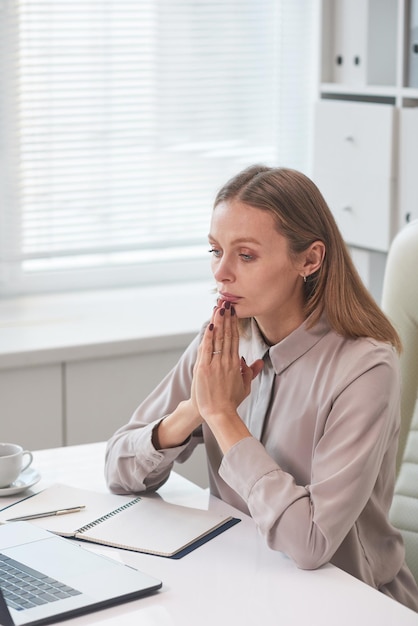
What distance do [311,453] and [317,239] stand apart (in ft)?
1.05

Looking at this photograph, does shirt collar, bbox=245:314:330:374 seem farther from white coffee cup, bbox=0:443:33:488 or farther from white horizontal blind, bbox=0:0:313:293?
white horizontal blind, bbox=0:0:313:293

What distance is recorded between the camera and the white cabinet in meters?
2.58

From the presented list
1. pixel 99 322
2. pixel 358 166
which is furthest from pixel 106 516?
pixel 358 166

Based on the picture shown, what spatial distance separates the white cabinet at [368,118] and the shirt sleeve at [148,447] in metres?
1.09

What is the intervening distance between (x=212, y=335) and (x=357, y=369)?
230 mm

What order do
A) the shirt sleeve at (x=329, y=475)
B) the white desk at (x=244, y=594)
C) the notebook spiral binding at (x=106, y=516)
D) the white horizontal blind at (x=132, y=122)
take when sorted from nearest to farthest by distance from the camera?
the white desk at (x=244, y=594)
the shirt sleeve at (x=329, y=475)
the notebook spiral binding at (x=106, y=516)
the white horizontal blind at (x=132, y=122)

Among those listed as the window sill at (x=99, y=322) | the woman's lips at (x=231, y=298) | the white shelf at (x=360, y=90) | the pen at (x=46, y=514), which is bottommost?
the window sill at (x=99, y=322)

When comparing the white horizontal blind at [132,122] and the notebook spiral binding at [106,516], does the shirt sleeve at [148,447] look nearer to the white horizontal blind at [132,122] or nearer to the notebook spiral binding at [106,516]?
the notebook spiral binding at [106,516]

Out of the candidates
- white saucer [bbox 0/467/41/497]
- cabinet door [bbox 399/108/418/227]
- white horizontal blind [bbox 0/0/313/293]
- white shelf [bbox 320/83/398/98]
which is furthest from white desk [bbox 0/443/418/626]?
white horizontal blind [bbox 0/0/313/293]

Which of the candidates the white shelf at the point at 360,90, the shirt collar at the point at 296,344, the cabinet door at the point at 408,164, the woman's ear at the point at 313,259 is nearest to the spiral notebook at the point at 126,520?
the shirt collar at the point at 296,344

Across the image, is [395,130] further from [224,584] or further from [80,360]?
[224,584]

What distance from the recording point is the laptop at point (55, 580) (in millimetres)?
1204

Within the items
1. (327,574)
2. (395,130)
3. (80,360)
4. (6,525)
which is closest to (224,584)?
(327,574)

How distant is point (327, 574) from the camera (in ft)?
4.37
